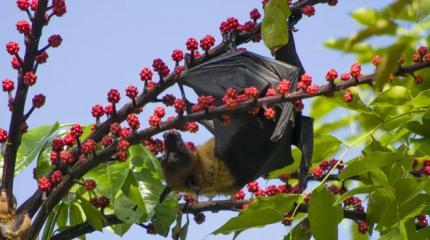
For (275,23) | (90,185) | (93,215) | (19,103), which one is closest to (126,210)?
(93,215)

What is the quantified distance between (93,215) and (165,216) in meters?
0.56

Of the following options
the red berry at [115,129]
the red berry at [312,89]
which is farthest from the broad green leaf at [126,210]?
the red berry at [312,89]

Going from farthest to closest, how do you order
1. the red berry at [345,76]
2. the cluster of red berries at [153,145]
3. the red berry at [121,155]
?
1. the cluster of red berries at [153,145]
2. the red berry at [121,155]
3. the red berry at [345,76]

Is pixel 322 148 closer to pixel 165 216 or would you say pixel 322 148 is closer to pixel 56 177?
pixel 165 216

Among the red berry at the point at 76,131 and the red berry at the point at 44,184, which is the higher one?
the red berry at the point at 76,131

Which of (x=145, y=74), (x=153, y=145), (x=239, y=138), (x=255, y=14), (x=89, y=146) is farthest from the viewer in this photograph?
(x=239, y=138)

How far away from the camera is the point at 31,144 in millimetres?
5082

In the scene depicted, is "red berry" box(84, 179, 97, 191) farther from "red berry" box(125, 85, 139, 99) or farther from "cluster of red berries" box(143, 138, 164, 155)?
"red berry" box(125, 85, 139, 99)

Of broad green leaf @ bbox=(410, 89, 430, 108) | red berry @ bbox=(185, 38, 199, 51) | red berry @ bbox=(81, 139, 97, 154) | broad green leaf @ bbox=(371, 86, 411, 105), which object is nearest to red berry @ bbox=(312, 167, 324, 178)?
broad green leaf @ bbox=(371, 86, 411, 105)

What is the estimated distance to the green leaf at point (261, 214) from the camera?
4414 mm

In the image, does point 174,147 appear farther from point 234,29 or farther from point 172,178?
point 234,29

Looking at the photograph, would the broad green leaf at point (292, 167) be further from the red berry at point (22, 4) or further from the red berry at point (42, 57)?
the red berry at point (22, 4)

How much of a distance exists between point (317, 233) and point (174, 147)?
6.98 feet

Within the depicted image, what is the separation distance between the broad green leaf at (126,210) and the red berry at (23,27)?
4.72 feet
